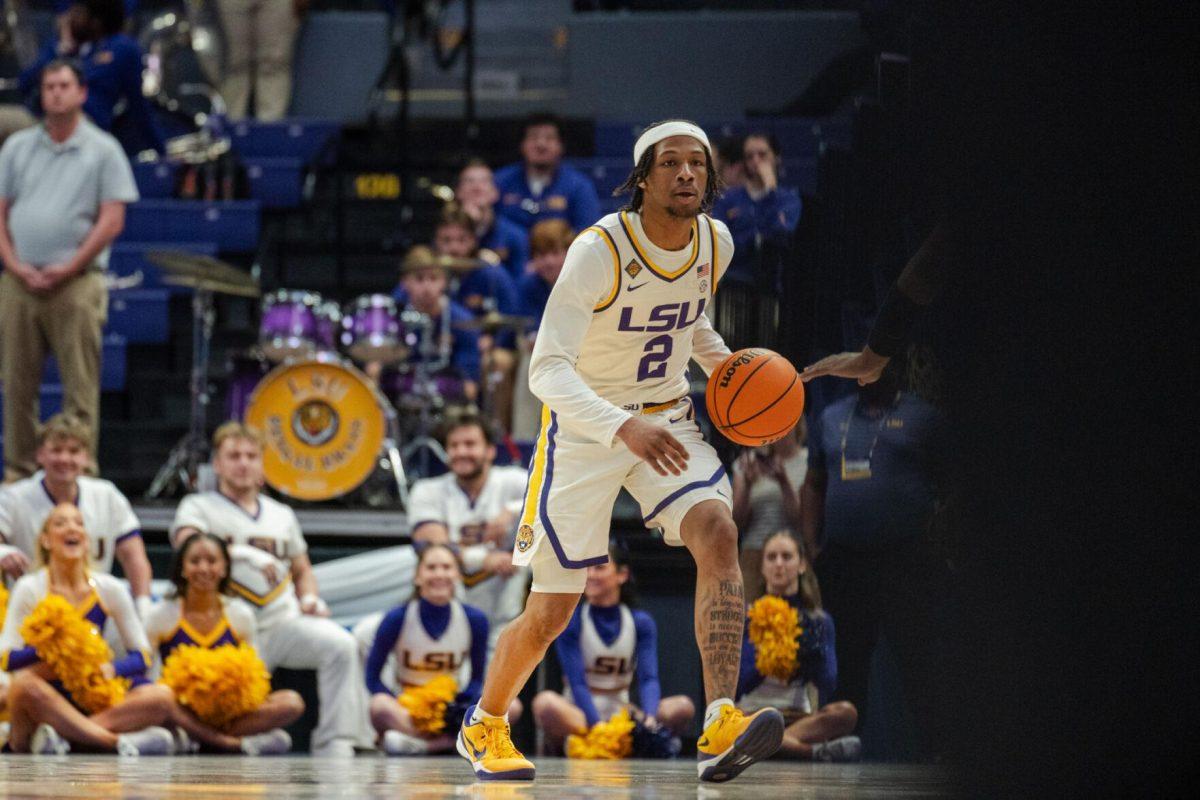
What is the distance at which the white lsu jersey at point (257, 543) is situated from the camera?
24.9ft

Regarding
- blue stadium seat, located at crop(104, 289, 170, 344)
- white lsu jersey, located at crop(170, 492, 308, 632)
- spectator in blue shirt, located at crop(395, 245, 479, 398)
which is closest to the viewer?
white lsu jersey, located at crop(170, 492, 308, 632)

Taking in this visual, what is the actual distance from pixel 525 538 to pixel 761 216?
7.47ft

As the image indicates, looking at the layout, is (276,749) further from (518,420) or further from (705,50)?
(705,50)

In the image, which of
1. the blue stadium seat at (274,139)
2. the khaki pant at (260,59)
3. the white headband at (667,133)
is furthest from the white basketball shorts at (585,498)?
the khaki pant at (260,59)

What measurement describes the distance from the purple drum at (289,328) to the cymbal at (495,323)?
88cm

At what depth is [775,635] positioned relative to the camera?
6.21 metres

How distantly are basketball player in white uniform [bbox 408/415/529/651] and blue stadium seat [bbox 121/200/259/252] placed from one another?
4.47m

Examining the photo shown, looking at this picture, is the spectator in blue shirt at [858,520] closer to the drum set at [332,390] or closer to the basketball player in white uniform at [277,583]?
the basketball player in white uniform at [277,583]

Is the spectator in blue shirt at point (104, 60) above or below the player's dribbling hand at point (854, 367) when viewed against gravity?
above

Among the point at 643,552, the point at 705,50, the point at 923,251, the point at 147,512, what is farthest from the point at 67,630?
the point at 705,50

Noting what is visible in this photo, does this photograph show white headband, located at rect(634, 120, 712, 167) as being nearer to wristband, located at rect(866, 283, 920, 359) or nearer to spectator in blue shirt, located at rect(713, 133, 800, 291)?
wristband, located at rect(866, 283, 920, 359)

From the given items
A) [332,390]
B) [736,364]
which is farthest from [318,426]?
[736,364]

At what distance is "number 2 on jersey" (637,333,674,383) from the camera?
14.8 ft

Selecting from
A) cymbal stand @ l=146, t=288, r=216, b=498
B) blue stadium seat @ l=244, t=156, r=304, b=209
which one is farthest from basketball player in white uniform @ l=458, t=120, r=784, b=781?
blue stadium seat @ l=244, t=156, r=304, b=209
